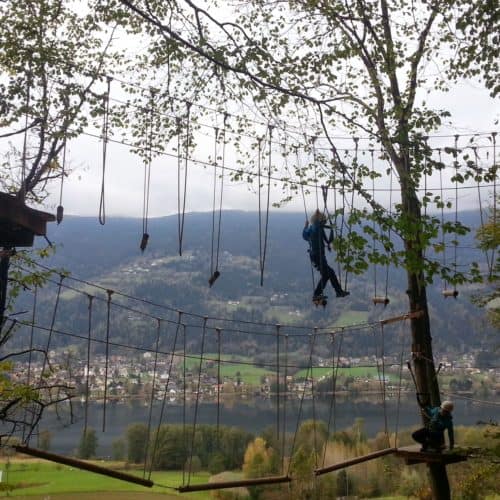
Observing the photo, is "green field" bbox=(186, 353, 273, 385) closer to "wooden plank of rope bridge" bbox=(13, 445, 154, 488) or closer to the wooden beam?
"wooden plank of rope bridge" bbox=(13, 445, 154, 488)

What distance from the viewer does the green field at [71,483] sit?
151 feet

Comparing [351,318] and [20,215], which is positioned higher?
[351,318]

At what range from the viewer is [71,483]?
172 ft

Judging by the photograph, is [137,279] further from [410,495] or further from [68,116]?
[68,116]

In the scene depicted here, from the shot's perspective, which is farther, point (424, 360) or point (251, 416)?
point (251, 416)

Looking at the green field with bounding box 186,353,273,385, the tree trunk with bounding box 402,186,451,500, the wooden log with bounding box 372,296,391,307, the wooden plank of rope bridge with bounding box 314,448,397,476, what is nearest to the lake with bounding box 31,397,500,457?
the green field with bounding box 186,353,273,385

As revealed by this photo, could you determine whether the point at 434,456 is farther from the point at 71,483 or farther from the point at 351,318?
the point at 351,318

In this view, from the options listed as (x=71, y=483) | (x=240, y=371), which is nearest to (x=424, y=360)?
(x=71, y=483)

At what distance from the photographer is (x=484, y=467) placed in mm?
10430

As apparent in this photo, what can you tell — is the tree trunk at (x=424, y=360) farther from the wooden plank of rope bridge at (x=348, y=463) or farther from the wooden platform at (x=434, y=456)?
the wooden plank of rope bridge at (x=348, y=463)

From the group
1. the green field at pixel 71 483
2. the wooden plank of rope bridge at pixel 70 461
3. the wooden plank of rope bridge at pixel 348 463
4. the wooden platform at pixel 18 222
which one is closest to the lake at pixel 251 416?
the green field at pixel 71 483

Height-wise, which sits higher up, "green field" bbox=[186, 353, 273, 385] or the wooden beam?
the wooden beam


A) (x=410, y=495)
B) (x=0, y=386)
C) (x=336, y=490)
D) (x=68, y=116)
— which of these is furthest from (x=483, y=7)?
(x=336, y=490)

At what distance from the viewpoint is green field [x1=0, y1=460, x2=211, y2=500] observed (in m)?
45.9
